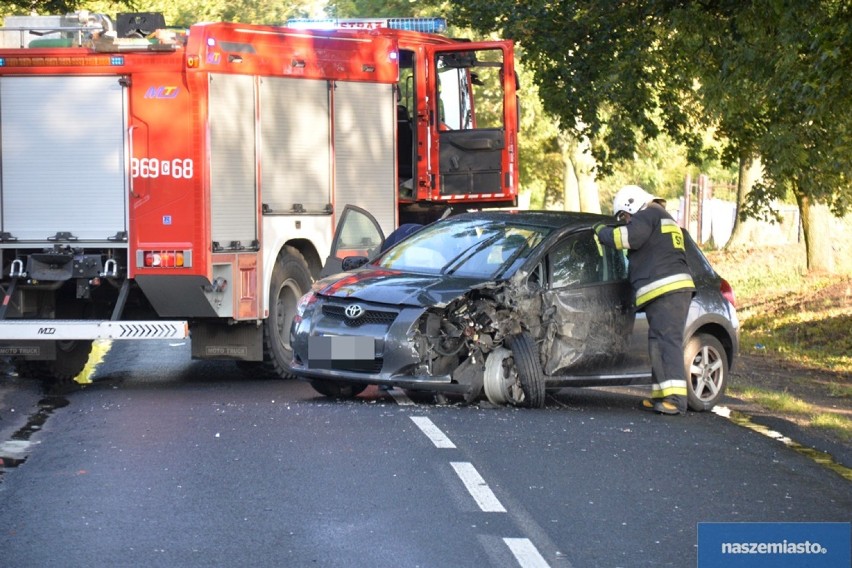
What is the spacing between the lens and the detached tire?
438 inches

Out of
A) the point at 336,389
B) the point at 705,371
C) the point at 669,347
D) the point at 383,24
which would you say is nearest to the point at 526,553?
the point at 669,347

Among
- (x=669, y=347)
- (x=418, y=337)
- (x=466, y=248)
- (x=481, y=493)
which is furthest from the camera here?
(x=466, y=248)

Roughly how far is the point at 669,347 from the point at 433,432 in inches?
98.0

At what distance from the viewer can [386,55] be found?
15.0 m

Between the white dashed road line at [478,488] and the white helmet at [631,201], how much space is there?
11.9 feet

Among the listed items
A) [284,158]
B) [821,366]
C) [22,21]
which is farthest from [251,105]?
[821,366]

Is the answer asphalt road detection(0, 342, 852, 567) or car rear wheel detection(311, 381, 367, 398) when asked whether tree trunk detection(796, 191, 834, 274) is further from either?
car rear wheel detection(311, 381, 367, 398)

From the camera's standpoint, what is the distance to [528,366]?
11133 mm

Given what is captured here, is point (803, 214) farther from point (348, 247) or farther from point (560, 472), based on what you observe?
point (560, 472)

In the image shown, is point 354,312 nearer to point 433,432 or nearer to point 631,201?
point 433,432

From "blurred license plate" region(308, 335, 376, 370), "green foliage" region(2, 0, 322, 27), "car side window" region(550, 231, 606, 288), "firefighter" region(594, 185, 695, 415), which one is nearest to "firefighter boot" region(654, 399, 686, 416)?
"firefighter" region(594, 185, 695, 415)

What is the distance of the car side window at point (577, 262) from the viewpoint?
11.6 m

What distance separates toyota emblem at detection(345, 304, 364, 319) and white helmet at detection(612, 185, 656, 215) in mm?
2225

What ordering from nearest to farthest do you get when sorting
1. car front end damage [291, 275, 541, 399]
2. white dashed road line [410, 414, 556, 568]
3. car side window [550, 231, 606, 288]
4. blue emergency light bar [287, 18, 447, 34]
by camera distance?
white dashed road line [410, 414, 556, 568] < car front end damage [291, 275, 541, 399] < car side window [550, 231, 606, 288] < blue emergency light bar [287, 18, 447, 34]
